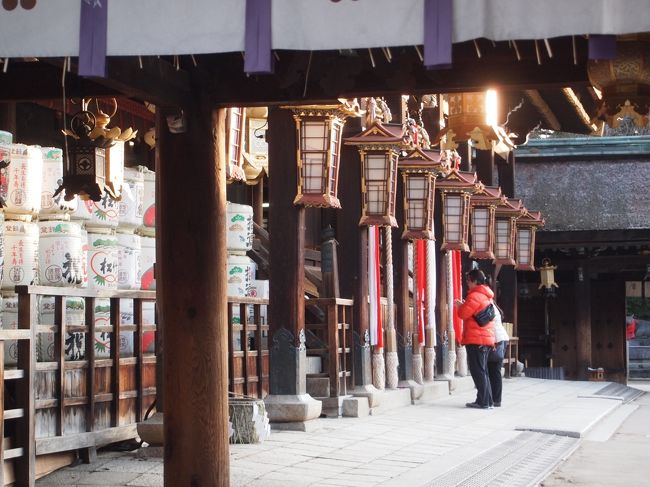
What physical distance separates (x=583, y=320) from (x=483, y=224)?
28.3 ft

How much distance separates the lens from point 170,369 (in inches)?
314

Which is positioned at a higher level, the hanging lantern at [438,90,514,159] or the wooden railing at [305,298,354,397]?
the hanging lantern at [438,90,514,159]

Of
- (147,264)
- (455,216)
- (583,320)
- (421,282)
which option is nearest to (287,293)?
(147,264)

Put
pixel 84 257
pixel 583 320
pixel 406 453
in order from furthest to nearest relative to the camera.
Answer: pixel 583 320
pixel 406 453
pixel 84 257

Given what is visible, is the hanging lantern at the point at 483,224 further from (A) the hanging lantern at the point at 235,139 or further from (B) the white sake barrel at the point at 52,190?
(B) the white sake barrel at the point at 52,190

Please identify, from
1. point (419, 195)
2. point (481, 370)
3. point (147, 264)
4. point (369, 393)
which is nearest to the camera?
point (147, 264)

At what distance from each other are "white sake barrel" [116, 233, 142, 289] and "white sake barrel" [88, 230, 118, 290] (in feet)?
0.75

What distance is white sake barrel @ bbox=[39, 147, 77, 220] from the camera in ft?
34.0

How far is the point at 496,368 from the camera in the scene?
1688cm

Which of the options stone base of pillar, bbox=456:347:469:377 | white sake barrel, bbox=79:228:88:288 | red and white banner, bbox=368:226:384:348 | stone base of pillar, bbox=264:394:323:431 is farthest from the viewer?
stone base of pillar, bbox=456:347:469:377

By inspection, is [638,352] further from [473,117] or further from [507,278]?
[473,117]

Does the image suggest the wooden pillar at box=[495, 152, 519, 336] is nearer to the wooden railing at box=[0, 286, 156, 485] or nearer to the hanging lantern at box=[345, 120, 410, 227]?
the hanging lantern at box=[345, 120, 410, 227]

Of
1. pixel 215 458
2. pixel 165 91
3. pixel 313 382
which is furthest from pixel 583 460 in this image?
pixel 165 91

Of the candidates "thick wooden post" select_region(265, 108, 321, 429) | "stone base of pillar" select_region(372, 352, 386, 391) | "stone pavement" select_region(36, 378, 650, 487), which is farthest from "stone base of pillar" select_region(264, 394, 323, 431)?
"stone base of pillar" select_region(372, 352, 386, 391)
